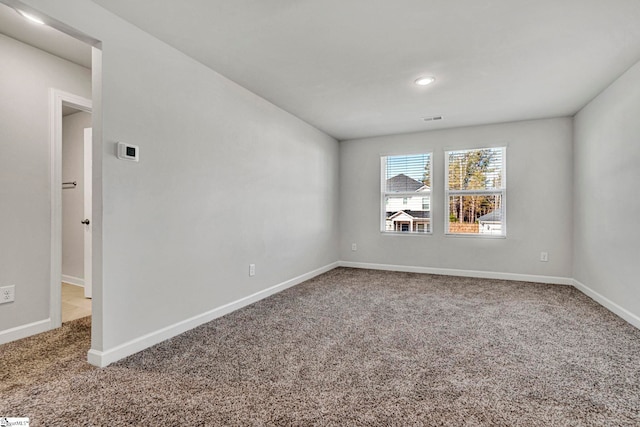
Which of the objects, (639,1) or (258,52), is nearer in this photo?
(639,1)

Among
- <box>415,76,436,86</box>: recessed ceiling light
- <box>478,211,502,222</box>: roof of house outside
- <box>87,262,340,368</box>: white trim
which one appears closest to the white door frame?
<box>87,262,340,368</box>: white trim

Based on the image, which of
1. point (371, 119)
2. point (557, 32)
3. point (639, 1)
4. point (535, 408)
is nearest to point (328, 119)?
point (371, 119)

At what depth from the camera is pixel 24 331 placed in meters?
2.56

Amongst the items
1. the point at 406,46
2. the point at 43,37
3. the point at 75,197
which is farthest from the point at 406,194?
the point at 75,197

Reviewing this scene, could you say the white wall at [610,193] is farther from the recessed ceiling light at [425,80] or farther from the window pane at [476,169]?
the recessed ceiling light at [425,80]

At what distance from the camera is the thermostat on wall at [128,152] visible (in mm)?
2178

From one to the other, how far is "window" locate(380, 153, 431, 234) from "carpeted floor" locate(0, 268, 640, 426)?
2270 mm

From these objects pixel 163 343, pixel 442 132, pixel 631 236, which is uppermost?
pixel 442 132

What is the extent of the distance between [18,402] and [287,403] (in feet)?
4.61

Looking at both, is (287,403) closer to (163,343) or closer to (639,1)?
(163,343)

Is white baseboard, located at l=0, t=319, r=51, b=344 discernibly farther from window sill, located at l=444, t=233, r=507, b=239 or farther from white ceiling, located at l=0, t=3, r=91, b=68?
window sill, located at l=444, t=233, r=507, b=239

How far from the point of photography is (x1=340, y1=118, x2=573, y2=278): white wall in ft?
14.6

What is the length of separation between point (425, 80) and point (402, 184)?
2.43 m

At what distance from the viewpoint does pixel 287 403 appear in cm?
167
